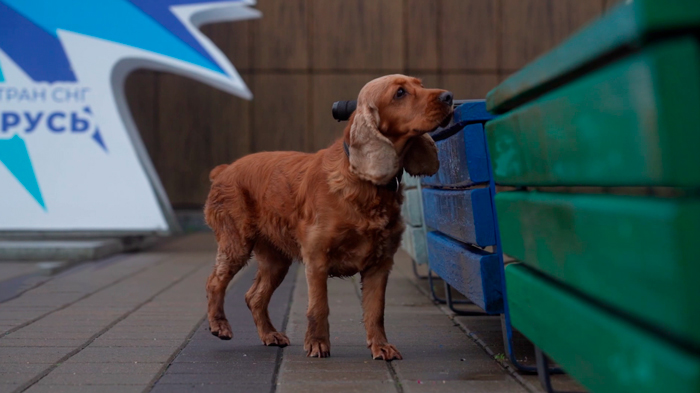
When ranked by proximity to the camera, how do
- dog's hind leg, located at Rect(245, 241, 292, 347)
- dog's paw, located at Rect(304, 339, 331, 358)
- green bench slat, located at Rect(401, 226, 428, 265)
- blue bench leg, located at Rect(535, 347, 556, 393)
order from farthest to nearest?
1. green bench slat, located at Rect(401, 226, 428, 265)
2. dog's hind leg, located at Rect(245, 241, 292, 347)
3. dog's paw, located at Rect(304, 339, 331, 358)
4. blue bench leg, located at Rect(535, 347, 556, 393)

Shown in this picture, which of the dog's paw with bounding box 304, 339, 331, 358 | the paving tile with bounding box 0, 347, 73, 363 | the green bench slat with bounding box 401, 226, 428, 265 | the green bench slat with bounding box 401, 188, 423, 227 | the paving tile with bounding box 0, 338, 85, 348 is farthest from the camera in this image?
the green bench slat with bounding box 401, 188, 423, 227

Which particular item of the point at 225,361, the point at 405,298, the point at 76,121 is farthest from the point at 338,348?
the point at 76,121

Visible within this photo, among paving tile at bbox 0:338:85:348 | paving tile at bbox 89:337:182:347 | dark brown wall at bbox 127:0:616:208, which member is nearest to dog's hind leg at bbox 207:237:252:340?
paving tile at bbox 89:337:182:347

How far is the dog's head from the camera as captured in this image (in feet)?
12.1

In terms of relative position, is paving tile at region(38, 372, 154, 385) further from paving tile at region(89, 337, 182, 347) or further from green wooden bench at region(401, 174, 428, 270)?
green wooden bench at region(401, 174, 428, 270)

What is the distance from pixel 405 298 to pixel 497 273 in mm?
2534

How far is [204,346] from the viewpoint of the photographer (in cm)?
423

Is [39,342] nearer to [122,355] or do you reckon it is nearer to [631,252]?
[122,355]

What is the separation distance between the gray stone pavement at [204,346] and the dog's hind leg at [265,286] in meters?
0.09

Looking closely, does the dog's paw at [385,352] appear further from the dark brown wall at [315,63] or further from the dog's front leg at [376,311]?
the dark brown wall at [315,63]

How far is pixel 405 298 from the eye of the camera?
6.10m

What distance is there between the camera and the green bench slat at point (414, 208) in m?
6.15

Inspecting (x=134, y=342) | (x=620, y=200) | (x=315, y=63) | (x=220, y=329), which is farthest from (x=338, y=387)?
(x=315, y=63)

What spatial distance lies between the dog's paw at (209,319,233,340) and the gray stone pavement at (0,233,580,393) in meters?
0.06
